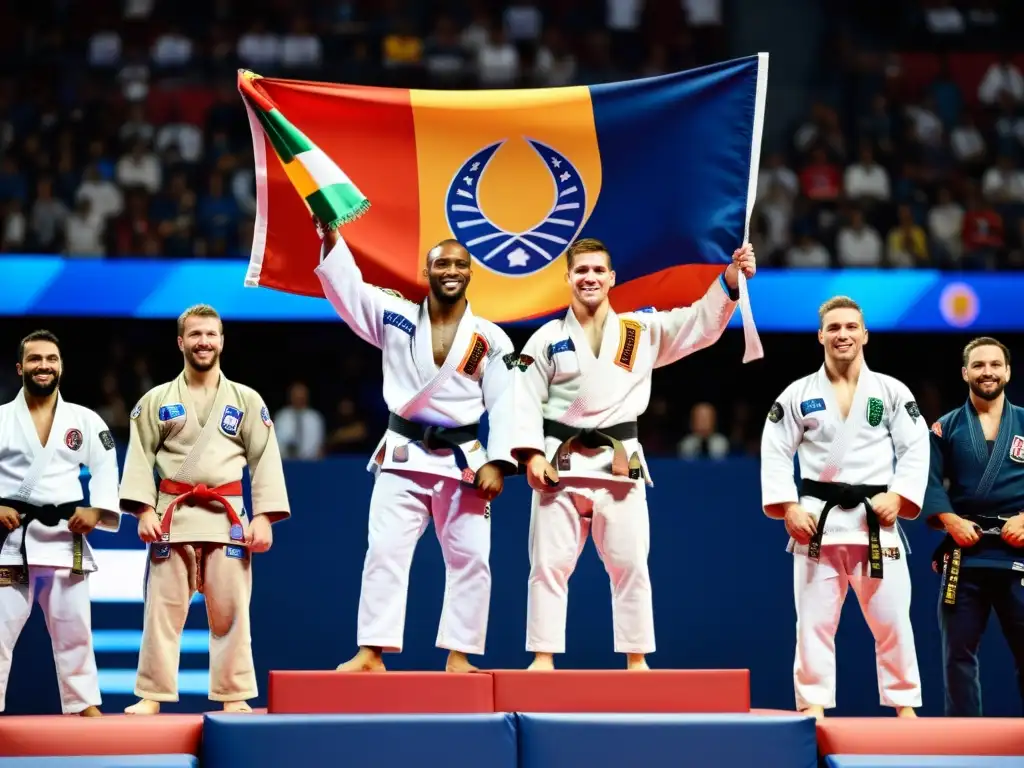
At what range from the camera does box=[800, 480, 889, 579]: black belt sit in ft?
18.1

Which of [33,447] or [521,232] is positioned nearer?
[33,447]

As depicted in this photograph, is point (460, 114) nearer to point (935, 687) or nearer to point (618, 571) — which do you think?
point (618, 571)

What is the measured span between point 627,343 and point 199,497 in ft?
6.59

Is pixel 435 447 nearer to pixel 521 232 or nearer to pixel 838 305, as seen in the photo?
pixel 521 232

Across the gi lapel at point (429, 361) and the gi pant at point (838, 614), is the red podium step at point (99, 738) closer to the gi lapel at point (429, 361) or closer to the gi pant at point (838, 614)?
the gi lapel at point (429, 361)

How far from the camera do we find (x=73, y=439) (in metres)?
5.77

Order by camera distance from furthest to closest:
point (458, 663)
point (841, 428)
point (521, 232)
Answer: point (521, 232) → point (841, 428) → point (458, 663)

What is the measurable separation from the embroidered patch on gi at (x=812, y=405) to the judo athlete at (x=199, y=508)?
238 centimetres

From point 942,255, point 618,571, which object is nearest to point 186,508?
point 618,571

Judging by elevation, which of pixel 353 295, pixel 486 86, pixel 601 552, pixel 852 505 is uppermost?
pixel 486 86

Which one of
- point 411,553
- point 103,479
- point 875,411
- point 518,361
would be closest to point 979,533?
point 875,411

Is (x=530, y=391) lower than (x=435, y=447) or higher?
higher

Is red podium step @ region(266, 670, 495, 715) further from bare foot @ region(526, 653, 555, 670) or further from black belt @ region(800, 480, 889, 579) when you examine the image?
black belt @ region(800, 480, 889, 579)

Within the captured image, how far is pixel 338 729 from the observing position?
4812mm
